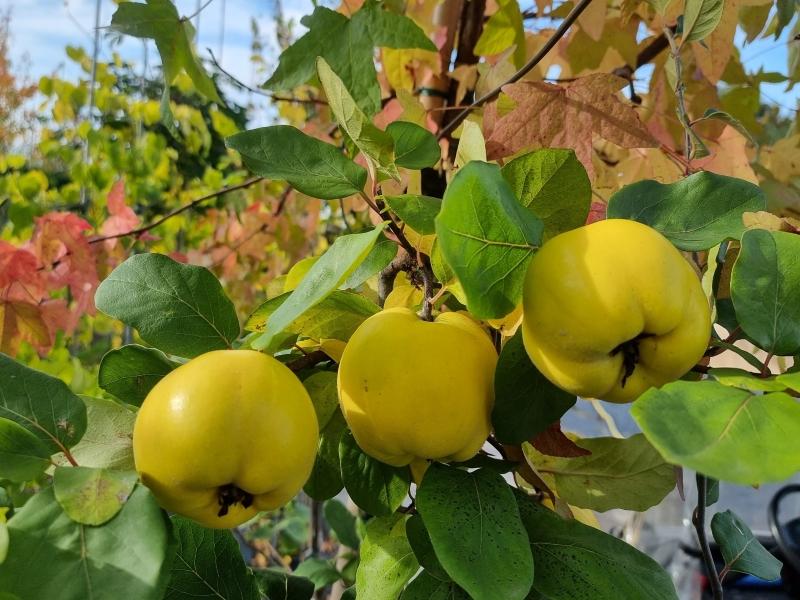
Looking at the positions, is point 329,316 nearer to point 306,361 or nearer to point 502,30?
point 306,361

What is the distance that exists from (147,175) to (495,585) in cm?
222

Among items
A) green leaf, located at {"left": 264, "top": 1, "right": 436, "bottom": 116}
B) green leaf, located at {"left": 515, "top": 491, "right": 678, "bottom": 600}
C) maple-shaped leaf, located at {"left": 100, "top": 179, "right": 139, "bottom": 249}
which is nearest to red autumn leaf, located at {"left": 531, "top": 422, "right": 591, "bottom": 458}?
green leaf, located at {"left": 515, "top": 491, "right": 678, "bottom": 600}

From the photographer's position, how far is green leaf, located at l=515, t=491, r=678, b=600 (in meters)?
0.38

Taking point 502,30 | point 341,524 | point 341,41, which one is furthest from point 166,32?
point 341,524

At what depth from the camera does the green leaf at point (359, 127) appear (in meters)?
0.36

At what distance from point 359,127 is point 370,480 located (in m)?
0.21

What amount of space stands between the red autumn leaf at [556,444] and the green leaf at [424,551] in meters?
0.08

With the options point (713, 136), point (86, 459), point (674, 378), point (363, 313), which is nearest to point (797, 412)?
point (674, 378)

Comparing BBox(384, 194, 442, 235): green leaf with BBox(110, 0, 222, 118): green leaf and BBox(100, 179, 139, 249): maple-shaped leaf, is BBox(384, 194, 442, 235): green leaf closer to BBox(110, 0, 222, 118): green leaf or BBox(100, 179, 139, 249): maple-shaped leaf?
BBox(110, 0, 222, 118): green leaf

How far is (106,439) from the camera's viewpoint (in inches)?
15.1

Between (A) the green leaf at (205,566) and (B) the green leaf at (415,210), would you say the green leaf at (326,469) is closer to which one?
(A) the green leaf at (205,566)

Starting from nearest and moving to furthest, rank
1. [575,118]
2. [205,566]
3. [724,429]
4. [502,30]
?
[724,429]
[205,566]
[575,118]
[502,30]

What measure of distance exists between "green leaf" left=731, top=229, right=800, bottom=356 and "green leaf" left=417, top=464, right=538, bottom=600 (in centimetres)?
15

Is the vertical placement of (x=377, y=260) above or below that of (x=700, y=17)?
below
